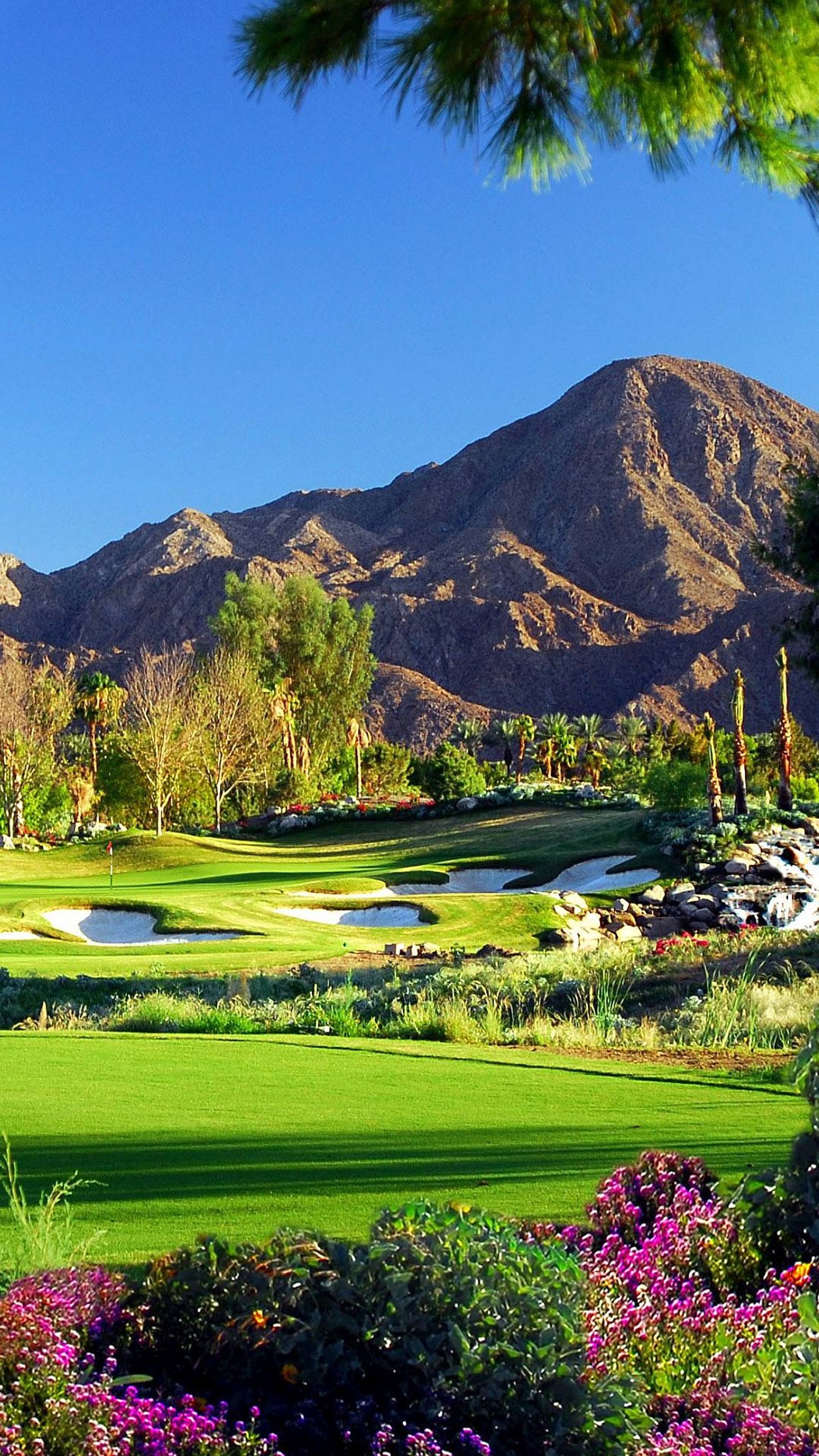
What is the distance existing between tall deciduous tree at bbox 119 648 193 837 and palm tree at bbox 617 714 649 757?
2523cm

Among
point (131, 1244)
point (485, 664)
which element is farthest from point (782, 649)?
point (485, 664)

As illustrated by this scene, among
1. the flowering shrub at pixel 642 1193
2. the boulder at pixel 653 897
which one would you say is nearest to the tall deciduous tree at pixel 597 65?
the flowering shrub at pixel 642 1193

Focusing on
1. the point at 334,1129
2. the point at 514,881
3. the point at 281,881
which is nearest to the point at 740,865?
the point at 514,881

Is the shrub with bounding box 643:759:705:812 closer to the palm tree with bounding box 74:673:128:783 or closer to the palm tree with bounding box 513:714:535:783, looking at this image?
the palm tree with bounding box 513:714:535:783

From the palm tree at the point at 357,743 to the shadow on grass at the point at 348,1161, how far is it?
43.2 meters

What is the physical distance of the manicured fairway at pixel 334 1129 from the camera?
490 cm

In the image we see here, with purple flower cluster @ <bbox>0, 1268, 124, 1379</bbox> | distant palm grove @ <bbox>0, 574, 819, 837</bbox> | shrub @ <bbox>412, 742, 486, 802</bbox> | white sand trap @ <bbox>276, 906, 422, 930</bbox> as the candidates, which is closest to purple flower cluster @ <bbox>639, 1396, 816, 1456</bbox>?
purple flower cluster @ <bbox>0, 1268, 124, 1379</bbox>

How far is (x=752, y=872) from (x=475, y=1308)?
24971 millimetres

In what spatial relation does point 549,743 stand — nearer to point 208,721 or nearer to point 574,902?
point 208,721

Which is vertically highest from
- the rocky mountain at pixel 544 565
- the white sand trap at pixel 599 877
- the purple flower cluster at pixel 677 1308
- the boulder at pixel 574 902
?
the rocky mountain at pixel 544 565

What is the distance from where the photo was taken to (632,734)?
267 feet

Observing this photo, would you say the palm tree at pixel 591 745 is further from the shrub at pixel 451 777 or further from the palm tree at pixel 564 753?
the shrub at pixel 451 777

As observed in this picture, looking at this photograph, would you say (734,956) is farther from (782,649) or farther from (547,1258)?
(782,649)

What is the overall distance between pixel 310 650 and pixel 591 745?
59.4 feet
